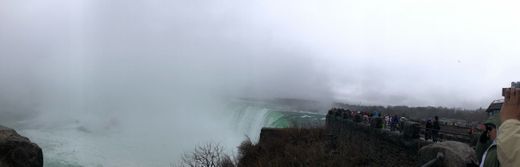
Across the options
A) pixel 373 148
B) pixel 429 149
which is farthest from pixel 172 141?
pixel 429 149

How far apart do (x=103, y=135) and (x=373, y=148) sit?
279 ft

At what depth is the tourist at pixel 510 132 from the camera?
2.61 m

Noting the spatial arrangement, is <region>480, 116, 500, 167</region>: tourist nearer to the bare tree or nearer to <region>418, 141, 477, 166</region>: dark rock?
<region>418, 141, 477, 166</region>: dark rock

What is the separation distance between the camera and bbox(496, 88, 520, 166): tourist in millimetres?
2613

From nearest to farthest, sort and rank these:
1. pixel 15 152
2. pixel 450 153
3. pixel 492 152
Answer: pixel 492 152, pixel 450 153, pixel 15 152

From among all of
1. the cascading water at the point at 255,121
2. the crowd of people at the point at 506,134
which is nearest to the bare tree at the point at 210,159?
the cascading water at the point at 255,121

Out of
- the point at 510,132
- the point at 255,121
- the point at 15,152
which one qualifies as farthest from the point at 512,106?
the point at 255,121

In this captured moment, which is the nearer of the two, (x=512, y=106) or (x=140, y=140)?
(x=512, y=106)

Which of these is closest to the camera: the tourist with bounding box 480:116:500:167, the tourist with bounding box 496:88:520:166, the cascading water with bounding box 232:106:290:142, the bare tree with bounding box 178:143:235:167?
the tourist with bounding box 496:88:520:166

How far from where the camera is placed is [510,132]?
8.82 ft

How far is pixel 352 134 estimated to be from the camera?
3003cm

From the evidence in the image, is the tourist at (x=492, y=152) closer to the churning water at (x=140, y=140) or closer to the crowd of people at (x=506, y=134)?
the crowd of people at (x=506, y=134)

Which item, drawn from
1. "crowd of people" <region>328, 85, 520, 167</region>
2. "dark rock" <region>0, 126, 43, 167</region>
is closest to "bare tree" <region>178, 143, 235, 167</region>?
"dark rock" <region>0, 126, 43, 167</region>

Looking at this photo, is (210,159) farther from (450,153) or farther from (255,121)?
(450,153)
